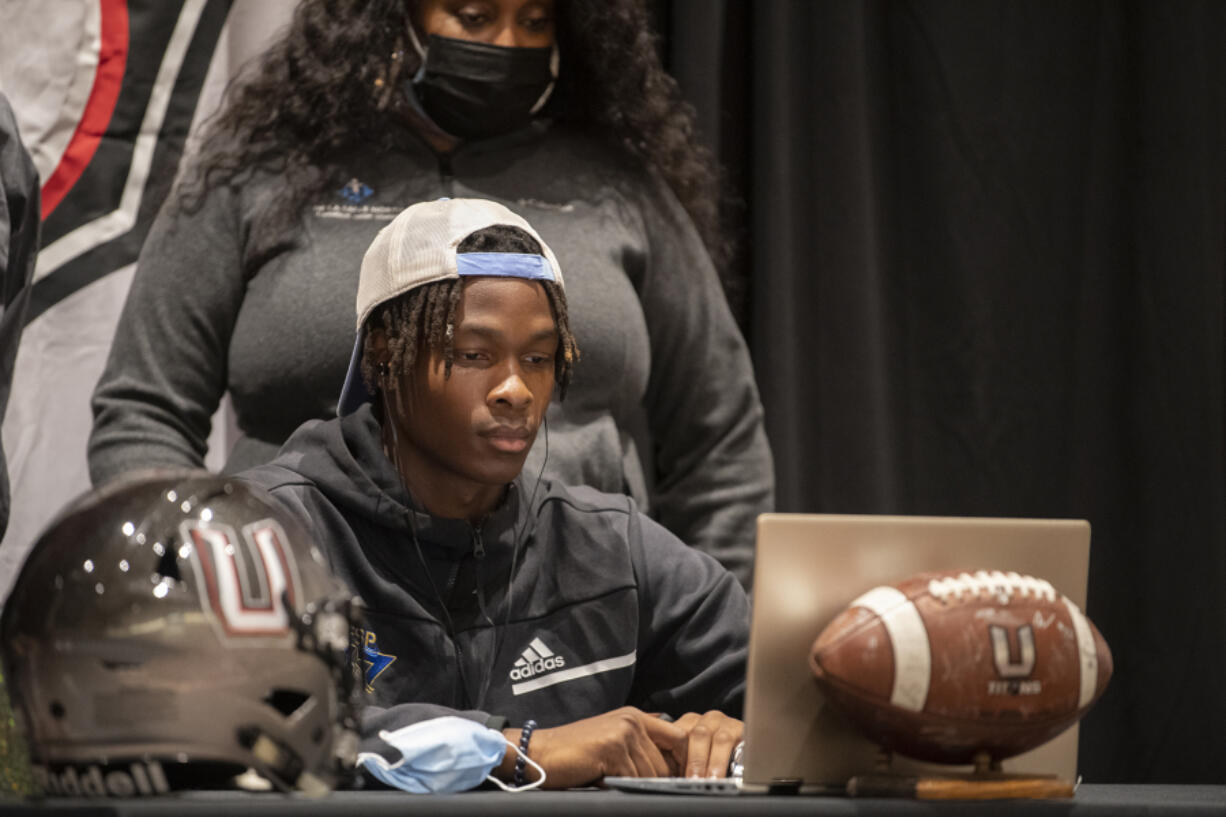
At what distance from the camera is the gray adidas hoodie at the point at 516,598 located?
1978 mm

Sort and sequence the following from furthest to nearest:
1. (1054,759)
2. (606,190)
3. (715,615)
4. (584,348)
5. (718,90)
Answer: (718,90)
(606,190)
(584,348)
(715,615)
(1054,759)

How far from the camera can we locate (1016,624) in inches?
58.8

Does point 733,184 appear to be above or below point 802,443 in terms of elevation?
above

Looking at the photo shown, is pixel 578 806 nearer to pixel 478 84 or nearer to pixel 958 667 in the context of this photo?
pixel 958 667

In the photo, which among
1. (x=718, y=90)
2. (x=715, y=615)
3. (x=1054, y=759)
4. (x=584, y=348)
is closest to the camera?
(x=1054, y=759)

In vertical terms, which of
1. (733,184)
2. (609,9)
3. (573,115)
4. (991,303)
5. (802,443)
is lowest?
(802,443)

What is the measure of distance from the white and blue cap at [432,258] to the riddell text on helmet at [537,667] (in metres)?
0.46

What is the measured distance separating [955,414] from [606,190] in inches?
46.1

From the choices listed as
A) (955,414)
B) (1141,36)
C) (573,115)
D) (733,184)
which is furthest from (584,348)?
(1141,36)

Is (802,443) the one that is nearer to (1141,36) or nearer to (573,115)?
(573,115)

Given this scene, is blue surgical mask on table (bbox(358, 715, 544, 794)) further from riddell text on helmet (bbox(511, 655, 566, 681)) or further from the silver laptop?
riddell text on helmet (bbox(511, 655, 566, 681))

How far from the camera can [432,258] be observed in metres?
2.02

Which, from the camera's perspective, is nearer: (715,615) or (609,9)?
(715,615)

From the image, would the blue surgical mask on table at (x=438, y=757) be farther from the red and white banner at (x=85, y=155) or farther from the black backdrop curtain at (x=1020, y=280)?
the black backdrop curtain at (x=1020, y=280)
